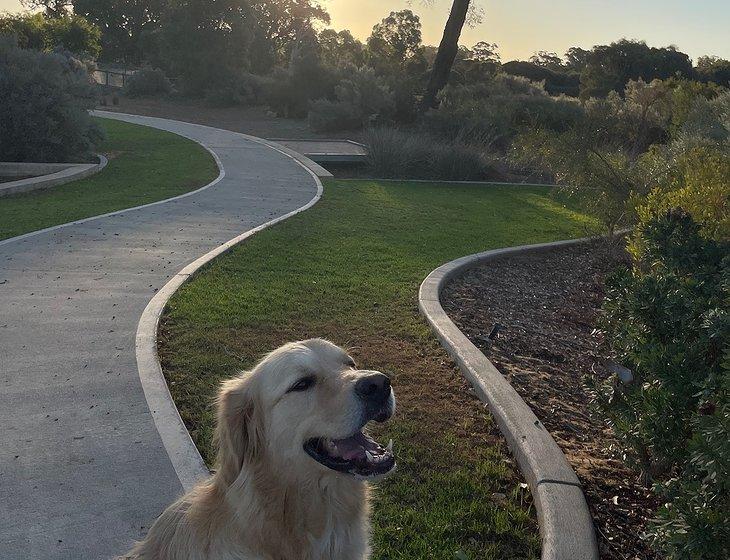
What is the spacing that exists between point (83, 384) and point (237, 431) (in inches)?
122

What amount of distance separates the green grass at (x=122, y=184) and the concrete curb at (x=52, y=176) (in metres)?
0.21

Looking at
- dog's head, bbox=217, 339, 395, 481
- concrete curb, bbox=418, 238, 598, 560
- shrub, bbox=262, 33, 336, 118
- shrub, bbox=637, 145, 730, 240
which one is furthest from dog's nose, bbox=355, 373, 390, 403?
shrub, bbox=262, 33, 336, 118

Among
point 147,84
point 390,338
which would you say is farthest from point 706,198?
point 147,84

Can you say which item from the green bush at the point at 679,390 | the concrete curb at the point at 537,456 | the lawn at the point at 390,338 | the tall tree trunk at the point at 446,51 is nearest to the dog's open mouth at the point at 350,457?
the lawn at the point at 390,338

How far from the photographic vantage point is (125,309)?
7.70 meters

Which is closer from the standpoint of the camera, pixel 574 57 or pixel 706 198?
pixel 706 198

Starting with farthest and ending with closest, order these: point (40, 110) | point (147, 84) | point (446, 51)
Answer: point (147, 84), point (446, 51), point (40, 110)

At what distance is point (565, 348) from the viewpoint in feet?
24.3

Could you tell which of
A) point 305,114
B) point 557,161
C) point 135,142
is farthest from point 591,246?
point 305,114

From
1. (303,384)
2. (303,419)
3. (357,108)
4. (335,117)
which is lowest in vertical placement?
(303,419)

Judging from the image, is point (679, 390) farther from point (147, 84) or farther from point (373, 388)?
point (147, 84)

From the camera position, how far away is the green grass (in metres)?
12.4

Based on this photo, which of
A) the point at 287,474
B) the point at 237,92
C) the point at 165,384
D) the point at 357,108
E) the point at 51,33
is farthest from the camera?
the point at 237,92

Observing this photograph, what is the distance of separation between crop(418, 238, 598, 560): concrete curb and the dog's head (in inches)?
47.4
